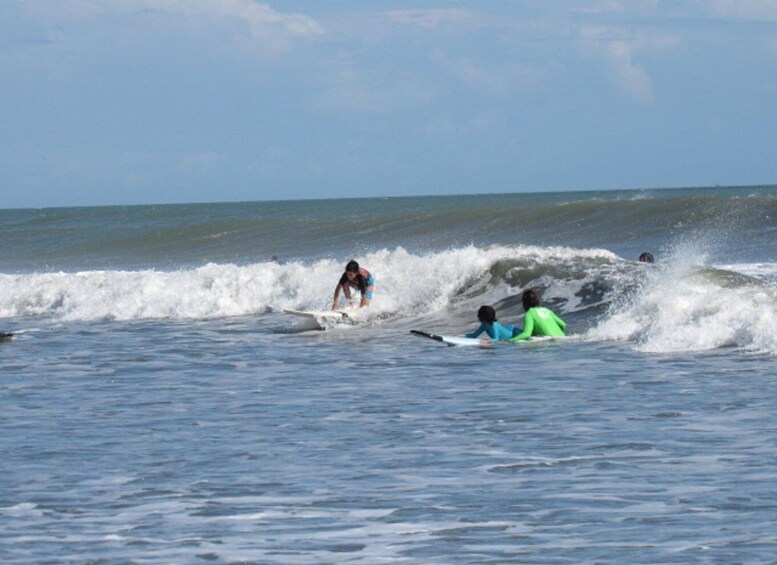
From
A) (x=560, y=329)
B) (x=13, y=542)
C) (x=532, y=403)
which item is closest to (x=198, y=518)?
(x=13, y=542)

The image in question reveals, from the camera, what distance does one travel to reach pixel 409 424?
10719 mm

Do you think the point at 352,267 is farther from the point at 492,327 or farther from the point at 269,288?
the point at 269,288

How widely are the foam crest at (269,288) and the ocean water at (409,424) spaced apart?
8 centimetres

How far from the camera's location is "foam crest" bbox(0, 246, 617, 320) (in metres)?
23.6

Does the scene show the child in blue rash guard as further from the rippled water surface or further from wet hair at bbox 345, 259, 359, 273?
wet hair at bbox 345, 259, 359, 273

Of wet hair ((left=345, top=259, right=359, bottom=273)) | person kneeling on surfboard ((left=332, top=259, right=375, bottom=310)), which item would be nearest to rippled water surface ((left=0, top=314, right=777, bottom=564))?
wet hair ((left=345, top=259, right=359, bottom=273))

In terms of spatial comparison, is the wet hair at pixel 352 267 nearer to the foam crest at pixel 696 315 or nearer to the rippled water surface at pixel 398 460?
Answer: the foam crest at pixel 696 315

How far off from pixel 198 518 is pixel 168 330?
44.9 feet

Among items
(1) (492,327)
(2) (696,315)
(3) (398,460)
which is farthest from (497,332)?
(3) (398,460)

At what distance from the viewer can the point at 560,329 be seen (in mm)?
17203

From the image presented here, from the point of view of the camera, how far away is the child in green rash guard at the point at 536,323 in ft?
55.4

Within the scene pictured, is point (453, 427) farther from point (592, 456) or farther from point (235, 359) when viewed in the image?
point (235, 359)

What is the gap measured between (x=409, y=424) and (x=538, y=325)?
6571 millimetres

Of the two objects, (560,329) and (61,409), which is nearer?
(61,409)
